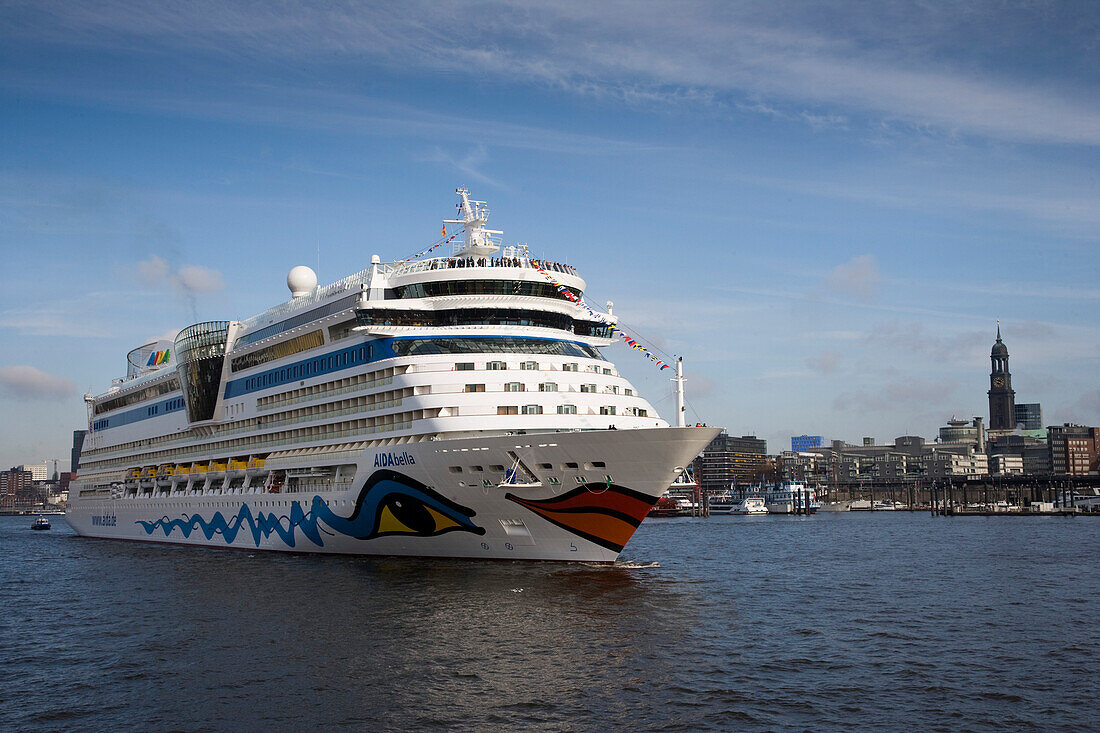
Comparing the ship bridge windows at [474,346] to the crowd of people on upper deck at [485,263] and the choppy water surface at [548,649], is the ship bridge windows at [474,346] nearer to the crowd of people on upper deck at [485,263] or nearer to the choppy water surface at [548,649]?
the crowd of people on upper deck at [485,263]

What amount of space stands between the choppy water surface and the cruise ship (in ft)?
5.98

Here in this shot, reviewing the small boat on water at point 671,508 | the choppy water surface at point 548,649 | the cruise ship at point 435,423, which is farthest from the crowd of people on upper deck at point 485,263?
the small boat on water at point 671,508

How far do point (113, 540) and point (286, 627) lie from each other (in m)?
47.0

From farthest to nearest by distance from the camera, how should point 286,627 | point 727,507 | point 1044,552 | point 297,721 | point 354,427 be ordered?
point 727,507, point 1044,552, point 354,427, point 286,627, point 297,721

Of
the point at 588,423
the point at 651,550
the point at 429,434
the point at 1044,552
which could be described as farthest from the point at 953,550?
the point at 429,434

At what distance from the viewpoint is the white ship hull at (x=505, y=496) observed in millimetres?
31453

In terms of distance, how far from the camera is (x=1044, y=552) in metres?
52.5

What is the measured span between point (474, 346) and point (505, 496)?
7281 millimetres

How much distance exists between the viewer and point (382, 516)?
37250 millimetres

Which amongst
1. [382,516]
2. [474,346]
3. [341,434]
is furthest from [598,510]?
[341,434]

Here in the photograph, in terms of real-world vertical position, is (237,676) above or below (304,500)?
below

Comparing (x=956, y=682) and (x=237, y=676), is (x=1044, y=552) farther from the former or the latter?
(x=237, y=676)

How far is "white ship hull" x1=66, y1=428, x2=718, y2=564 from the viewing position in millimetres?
31453

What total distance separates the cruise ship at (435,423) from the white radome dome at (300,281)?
0.08 metres
